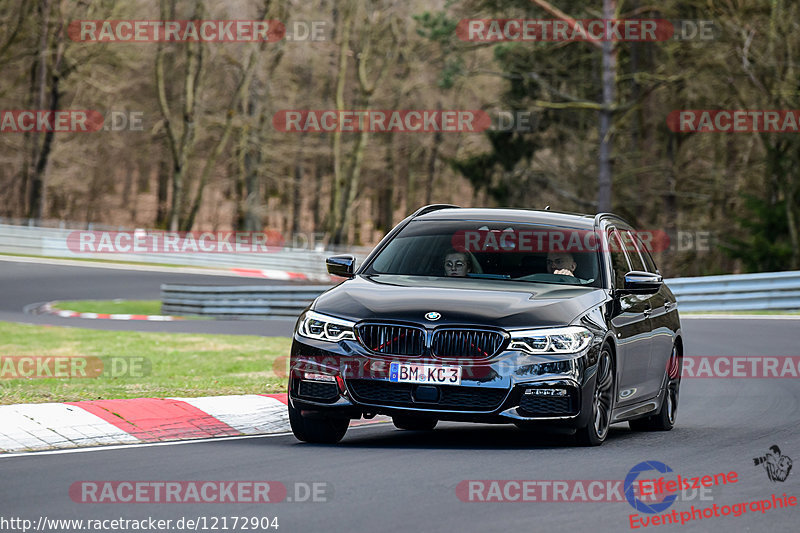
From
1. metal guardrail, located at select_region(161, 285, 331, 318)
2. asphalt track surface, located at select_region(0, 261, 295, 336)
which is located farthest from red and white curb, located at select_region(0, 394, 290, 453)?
metal guardrail, located at select_region(161, 285, 331, 318)

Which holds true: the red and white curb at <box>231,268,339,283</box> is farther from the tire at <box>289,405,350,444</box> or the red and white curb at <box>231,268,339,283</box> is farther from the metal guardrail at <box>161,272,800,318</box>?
the tire at <box>289,405,350,444</box>

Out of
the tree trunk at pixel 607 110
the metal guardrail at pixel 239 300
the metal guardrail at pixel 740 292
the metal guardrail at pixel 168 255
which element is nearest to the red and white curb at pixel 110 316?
the metal guardrail at pixel 239 300

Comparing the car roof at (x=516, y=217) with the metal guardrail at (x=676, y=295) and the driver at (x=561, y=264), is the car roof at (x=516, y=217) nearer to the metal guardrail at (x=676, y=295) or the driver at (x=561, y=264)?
the driver at (x=561, y=264)

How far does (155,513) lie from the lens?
6.43 metres

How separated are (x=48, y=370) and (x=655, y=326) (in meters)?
8.51

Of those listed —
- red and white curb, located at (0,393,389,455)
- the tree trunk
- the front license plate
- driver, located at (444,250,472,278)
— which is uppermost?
the tree trunk

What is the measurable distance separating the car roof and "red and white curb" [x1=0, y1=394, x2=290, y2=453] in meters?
2.13

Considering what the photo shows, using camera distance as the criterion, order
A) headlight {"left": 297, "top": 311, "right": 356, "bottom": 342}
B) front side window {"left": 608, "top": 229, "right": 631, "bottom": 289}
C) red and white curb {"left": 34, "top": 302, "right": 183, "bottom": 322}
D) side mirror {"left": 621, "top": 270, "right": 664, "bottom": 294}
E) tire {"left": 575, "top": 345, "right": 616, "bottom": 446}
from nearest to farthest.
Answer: headlight {"left": 297, "top": 311, "right": 356, "bottom": 342}
tire {"left": 575, "top": 345, "right": 616, "bottom": 446}
side mirror {"left": 621, "top": 270, "right": 664, "bottom": 294}
front side window {"left": 608, "top": 229, "right": 631, "bottom": 289}
red and white curb {"left": 34, "top": 302, "right": 183, "bottom": 322}

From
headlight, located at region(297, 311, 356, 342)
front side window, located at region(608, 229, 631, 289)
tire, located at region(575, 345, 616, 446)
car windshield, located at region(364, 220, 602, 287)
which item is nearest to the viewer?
headlight, located at region(297, 311, 356, 342)

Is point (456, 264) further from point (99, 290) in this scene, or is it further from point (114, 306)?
point (99, 290)

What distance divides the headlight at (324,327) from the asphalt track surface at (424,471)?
778 mm

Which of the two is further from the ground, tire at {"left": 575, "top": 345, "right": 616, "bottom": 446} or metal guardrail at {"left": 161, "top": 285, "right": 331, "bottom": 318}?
tire at {"left": 575, "top": 345, "right": 616, "bottom": 446}

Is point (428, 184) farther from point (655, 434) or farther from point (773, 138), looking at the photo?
point (655, 434)

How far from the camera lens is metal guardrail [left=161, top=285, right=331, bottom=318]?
2908 cm
